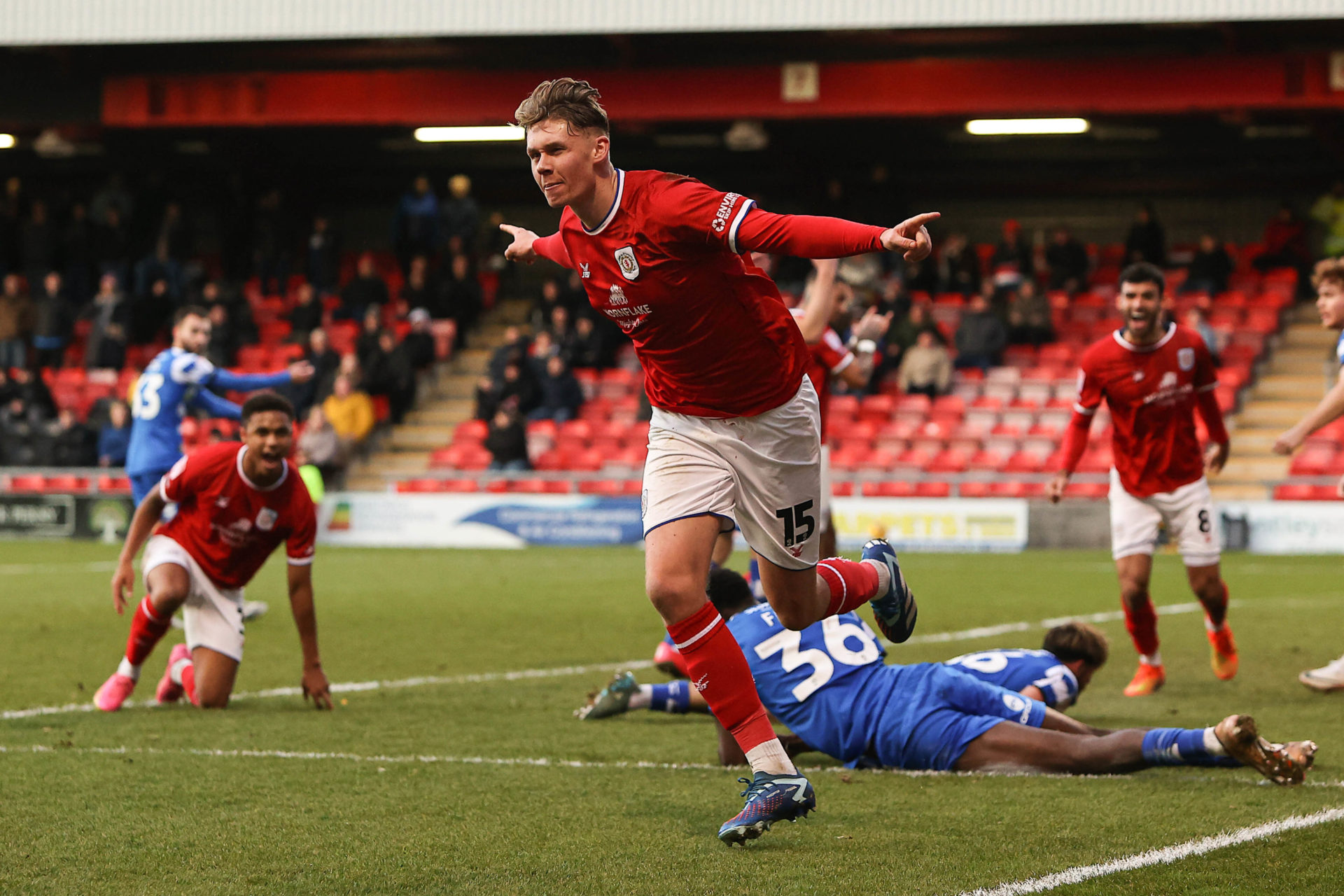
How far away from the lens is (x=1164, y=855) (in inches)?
162

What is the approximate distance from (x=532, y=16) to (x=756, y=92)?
3.60m

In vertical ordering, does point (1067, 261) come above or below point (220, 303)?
above

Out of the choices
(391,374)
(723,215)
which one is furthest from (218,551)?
(391,374)

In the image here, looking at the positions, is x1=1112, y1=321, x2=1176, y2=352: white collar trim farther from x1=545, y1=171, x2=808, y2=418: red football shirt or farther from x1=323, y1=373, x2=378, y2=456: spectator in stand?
x1=323, y1=373, x2=378, y2=456: spectator in stand

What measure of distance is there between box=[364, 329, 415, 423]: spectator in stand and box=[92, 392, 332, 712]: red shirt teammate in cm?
1500

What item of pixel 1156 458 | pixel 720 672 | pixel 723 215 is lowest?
pixel 720 672

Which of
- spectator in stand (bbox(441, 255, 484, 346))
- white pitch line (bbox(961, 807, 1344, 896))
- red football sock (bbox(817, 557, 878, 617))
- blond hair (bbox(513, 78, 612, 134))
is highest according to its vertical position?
spectator in stand (bbox(441, 255, 484, 346))

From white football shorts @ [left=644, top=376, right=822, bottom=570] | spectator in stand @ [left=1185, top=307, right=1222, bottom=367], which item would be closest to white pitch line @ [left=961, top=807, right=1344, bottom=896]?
white football shorts @ [left=644, top=376, right=822, bottom=570]

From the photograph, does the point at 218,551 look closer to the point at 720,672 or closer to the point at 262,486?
the point at 262,486

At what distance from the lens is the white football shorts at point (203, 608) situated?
7.21m

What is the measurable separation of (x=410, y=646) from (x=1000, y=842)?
19.4 ft

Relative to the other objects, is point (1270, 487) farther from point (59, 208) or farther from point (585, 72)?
point (59, 208)

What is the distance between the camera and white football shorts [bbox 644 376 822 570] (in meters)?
4.56

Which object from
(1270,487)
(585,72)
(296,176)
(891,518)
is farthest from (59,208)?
(1270,487)
